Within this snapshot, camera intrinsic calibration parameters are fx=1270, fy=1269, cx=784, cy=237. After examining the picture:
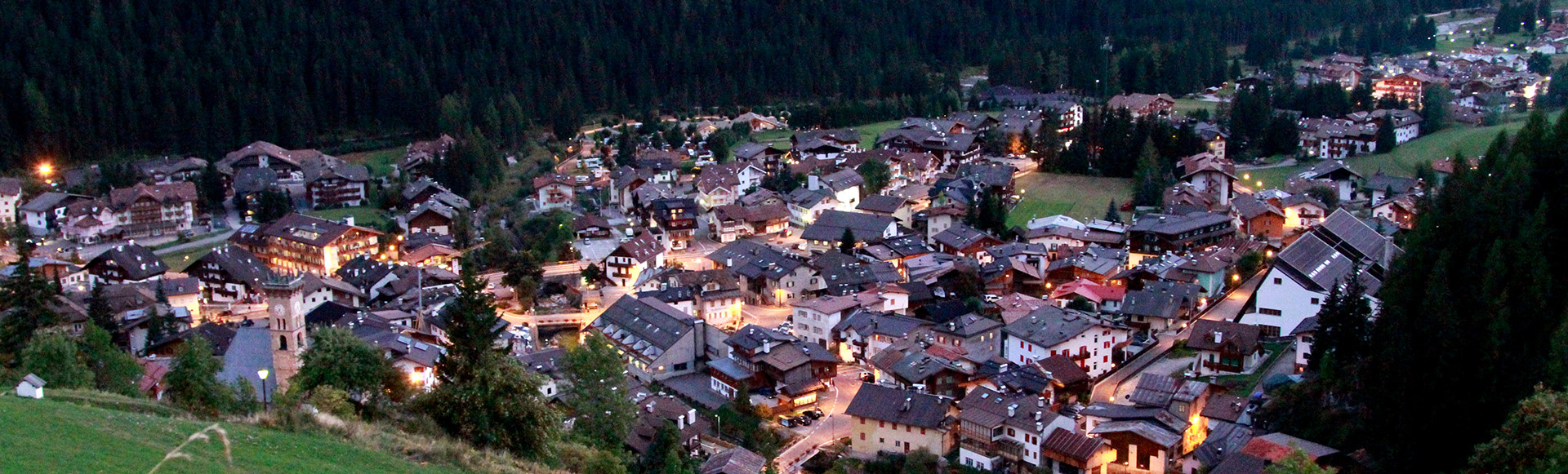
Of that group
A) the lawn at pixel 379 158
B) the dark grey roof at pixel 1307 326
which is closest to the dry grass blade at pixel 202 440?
the dark grey roof at pixel 1307 326

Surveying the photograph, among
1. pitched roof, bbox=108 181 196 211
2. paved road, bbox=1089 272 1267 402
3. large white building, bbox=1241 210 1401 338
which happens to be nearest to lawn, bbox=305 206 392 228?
pitched roof, bbox=108 181 196 211

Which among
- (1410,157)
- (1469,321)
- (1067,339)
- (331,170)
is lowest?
(1067,339)

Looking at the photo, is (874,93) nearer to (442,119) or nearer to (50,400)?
(442,119)

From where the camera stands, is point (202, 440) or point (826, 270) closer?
point (202, 440)

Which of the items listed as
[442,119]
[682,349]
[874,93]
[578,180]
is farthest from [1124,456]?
[874,93]

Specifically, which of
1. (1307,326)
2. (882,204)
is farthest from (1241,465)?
(882,204)

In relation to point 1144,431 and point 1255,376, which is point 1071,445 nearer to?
point 1144,431
